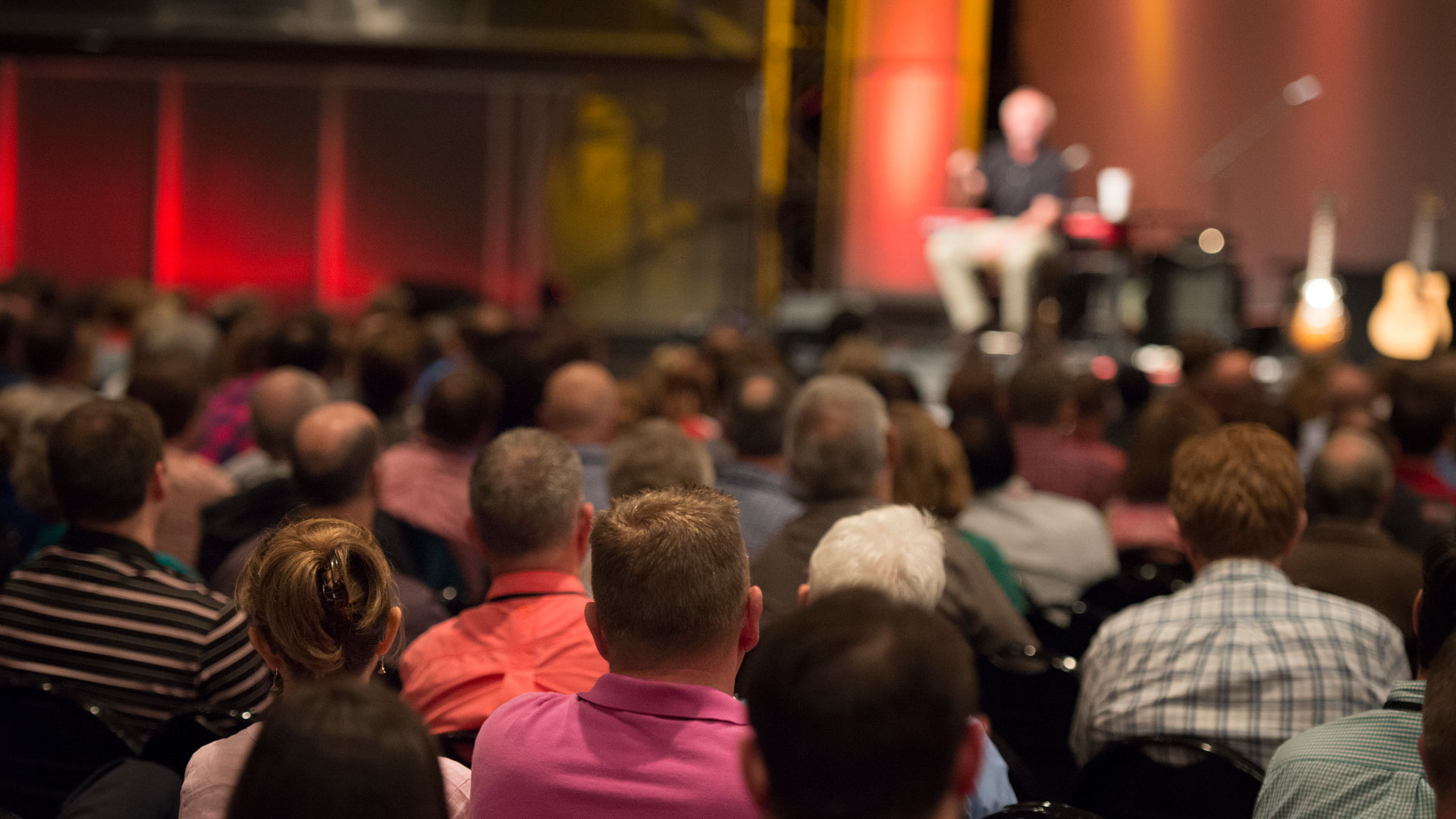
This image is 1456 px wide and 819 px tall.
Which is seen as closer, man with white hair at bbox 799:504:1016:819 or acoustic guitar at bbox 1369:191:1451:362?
man with white hair at bbox 799:504:1016:819

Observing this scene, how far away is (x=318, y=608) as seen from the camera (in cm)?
165

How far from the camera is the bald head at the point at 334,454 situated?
302 cm

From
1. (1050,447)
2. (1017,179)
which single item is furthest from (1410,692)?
(1017,179)

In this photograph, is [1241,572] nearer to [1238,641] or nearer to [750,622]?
[1238,641]

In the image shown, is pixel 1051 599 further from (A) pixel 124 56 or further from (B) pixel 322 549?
(A) pixel 124 56

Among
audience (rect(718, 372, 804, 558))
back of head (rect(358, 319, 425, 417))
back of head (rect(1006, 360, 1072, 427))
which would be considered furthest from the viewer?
back of head (rect(358, 319, 425, 417))

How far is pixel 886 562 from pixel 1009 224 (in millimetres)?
6550

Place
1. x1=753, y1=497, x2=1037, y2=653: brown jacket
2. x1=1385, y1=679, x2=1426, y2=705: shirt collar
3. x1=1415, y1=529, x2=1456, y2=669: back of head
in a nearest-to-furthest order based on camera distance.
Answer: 1. x1=1385, y1=679, x2=1426, y2=705: shirt collar
2. x1=1415, y1=529, x2=1456, y2=669: back of head
3. x1=753, y1=497, x2=1037, y2=653: brown jacket

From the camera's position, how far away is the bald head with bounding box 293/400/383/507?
302 cm

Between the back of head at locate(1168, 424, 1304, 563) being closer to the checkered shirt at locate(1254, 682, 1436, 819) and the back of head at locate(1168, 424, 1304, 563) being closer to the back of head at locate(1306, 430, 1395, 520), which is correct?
the checkered shirt at locate(1254, 682, 1436, 819)

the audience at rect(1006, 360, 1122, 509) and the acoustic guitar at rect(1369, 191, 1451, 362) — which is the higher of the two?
the acoustic guitar at rect(1369, 191, 1451, 362)

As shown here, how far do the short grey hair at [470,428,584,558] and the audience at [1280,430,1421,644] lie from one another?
60.2 inches

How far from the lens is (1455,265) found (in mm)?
9727

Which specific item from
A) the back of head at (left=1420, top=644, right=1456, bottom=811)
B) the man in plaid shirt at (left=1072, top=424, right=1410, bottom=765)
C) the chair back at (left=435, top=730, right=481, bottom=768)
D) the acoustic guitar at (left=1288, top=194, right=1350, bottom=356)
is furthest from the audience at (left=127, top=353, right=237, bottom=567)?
the acoustic guitar at (left=1288, top=194, right=1350, bottom=356)
